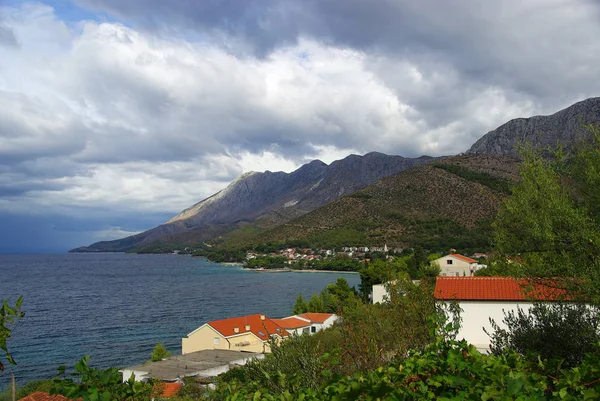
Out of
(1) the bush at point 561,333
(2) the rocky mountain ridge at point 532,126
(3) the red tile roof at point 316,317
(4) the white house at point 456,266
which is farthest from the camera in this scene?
(2) the rocky mountain ridge at point 532,126

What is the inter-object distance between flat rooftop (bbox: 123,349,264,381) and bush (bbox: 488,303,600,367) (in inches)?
801

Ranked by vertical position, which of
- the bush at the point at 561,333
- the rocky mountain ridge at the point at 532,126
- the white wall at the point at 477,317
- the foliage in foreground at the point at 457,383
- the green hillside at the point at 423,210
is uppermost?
the rocky mountain ridge at the point at 532,126

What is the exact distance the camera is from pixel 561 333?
9.70 meters

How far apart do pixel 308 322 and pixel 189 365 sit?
17354 mm

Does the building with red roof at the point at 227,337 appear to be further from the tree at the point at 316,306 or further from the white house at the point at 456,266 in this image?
the white house at the point at 456,266

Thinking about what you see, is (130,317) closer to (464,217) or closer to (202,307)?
(202,307)

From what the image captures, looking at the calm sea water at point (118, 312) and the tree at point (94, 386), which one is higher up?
the tree at point (94, 386)

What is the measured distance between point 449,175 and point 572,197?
131582mm

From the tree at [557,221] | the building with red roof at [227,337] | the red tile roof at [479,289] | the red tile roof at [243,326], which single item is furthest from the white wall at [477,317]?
the building with red roof at [227,337]

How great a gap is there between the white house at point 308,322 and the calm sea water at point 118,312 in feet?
→ 38.0

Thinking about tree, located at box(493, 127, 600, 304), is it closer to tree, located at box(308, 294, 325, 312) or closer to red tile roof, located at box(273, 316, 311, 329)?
red tile roof, located at box(273, 316, 311, 329)

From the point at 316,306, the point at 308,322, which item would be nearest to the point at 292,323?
the point at 308,322

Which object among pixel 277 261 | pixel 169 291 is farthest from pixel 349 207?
pixel 169 291

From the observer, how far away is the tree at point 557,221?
9305 millimetres
